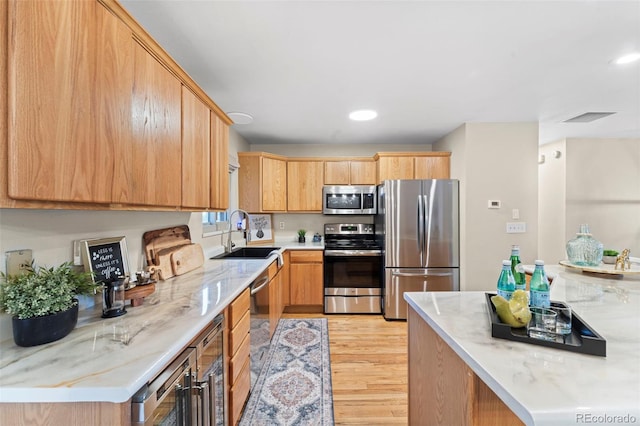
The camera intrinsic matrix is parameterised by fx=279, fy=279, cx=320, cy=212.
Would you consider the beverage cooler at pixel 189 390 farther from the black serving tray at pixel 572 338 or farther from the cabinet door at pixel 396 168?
the cabinet door at pixel 396 168

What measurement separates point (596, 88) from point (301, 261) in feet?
11.0

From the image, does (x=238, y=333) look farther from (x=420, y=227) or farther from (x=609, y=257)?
(x=609, y=257)

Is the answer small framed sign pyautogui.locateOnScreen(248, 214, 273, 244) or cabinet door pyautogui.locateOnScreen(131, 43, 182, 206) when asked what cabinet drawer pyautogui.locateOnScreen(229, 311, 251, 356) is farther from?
small framed sign pyautogui.locateOnScreen(248, 214, 273, 244)

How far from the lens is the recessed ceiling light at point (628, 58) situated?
186cm

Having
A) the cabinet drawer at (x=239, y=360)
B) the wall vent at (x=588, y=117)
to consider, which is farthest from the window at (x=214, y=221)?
the wall vent at (x=588, y=117)

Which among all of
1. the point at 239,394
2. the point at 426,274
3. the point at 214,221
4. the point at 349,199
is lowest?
the point at 239,394

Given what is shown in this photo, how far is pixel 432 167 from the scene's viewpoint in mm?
3715

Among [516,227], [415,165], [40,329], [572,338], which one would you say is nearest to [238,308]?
[40,329]

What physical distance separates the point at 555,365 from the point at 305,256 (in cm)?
299

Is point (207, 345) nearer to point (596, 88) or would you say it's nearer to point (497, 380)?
point (497, 380)

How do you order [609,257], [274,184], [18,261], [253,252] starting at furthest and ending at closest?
[274,184] → [253,252] → [609,257] → [18,261]

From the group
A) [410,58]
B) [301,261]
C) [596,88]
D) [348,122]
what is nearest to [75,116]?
[410,58]

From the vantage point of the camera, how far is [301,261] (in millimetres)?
3625

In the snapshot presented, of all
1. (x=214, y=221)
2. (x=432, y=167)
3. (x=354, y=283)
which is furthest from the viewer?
(x=432, y=167)
